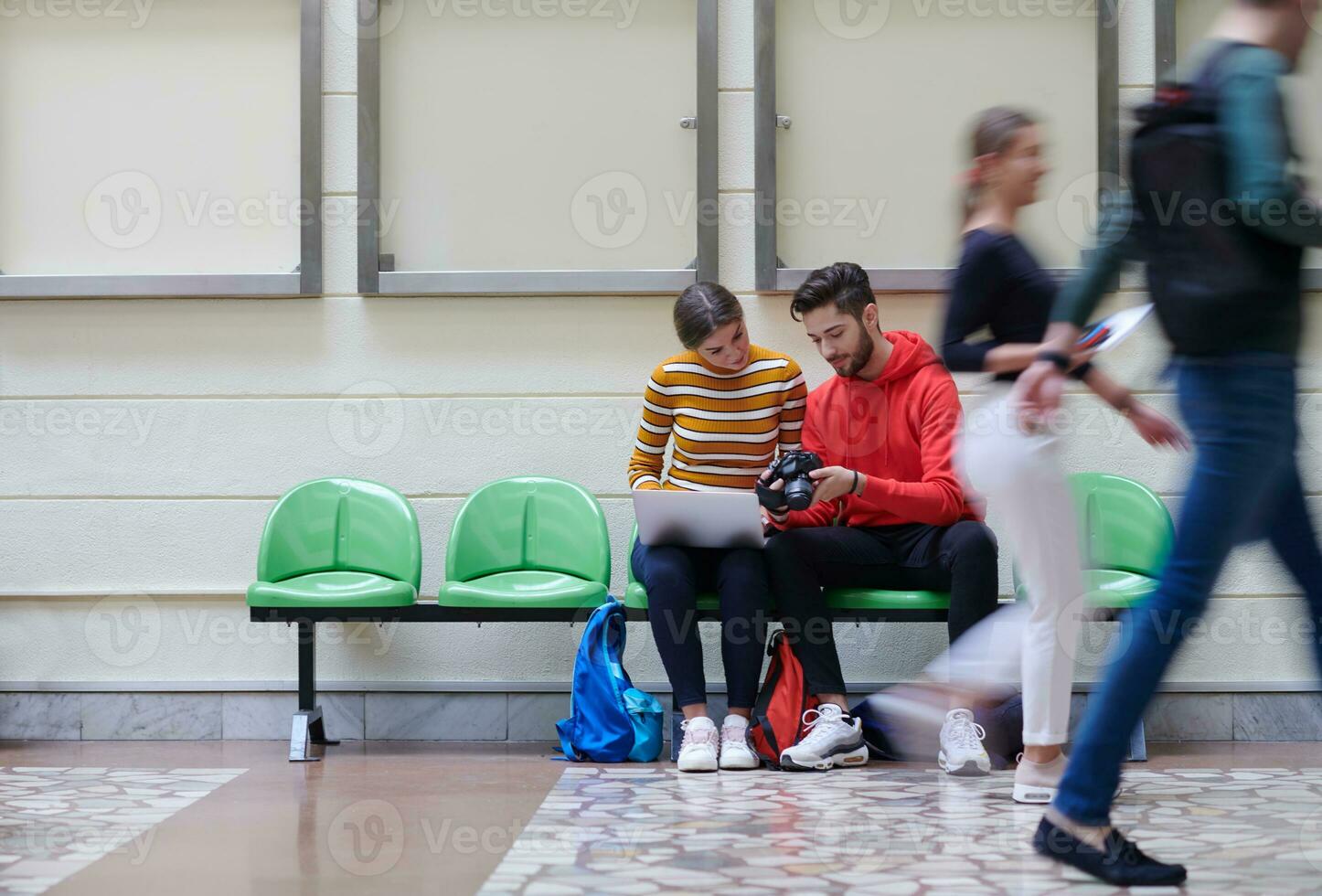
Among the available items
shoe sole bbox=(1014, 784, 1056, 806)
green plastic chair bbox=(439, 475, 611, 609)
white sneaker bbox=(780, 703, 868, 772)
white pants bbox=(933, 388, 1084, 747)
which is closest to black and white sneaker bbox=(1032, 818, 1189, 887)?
white pants bbox=(933, 388, 1084, 747)

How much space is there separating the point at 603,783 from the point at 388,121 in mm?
2428

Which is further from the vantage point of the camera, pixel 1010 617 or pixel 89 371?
pixel 89 371

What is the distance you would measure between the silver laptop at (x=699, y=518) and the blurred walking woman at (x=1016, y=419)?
3.16 feet

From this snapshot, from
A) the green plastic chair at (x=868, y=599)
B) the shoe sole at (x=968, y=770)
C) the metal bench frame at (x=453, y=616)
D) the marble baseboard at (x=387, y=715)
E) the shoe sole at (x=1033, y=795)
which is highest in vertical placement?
the green plastic chair at (x=868, y=599)

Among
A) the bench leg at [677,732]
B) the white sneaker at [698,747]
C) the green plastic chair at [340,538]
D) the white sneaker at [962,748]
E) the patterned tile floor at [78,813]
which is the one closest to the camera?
the patterned tile floor at [78,813]

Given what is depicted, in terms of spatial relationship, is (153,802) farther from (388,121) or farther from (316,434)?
(388,121)

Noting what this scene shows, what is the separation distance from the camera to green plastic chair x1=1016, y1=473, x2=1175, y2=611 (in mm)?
3945

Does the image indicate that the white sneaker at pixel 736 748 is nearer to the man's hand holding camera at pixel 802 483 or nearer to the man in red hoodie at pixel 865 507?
the man in red hoodie at pixel 865 507

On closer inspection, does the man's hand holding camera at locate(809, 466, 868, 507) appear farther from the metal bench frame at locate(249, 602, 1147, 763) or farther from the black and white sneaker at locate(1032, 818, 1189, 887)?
the black and white sneaker at locate(1032, 818, 1189, 887)

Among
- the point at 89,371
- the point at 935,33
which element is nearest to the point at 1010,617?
the point at 935,33

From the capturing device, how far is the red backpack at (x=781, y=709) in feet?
11.8

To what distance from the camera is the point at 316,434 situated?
4.48 meters

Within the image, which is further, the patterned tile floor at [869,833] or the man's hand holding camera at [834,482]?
the man's hand holding camera at [834,482]

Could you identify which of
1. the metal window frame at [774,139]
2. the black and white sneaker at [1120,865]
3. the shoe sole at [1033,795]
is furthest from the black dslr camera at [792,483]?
the black and white sneaker at [1120,865]
